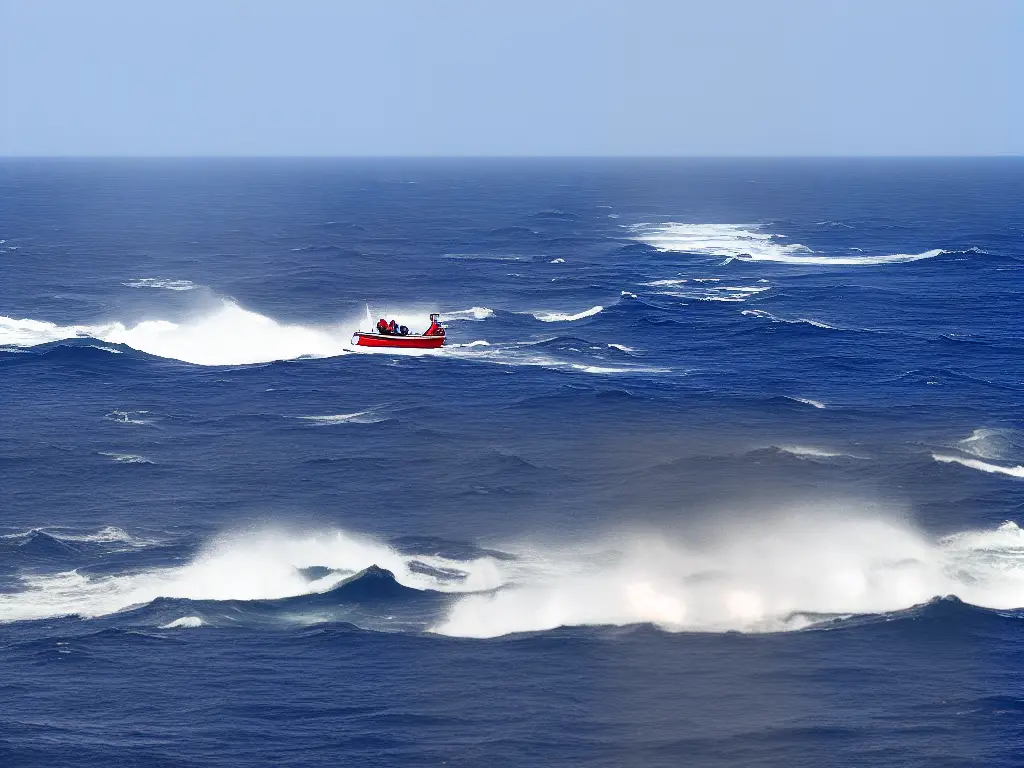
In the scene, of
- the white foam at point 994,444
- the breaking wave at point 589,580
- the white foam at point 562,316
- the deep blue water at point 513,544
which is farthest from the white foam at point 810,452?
the white foam at point 562,316

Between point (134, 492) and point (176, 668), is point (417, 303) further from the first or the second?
point (176, 668)

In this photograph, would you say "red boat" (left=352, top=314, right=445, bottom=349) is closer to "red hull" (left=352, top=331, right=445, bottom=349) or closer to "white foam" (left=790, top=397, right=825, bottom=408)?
"red hull" (left=352, top=331, right=445, bottom=349)

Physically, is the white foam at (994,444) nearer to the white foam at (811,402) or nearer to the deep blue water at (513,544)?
the deep blue water at (513,544)

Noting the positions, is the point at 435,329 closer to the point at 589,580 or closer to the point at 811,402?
the point at 811,402

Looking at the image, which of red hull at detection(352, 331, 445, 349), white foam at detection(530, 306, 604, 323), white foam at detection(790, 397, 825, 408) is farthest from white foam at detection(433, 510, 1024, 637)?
white foam at detection(530, 306, 604, 323)

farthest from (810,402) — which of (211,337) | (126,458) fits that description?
(211,337)

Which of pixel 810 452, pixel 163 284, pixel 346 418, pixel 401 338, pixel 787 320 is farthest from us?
pixel 163 284

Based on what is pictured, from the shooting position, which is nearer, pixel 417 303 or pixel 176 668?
pixel 176 668

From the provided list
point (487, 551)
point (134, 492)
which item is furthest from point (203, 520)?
point (487, 551)
